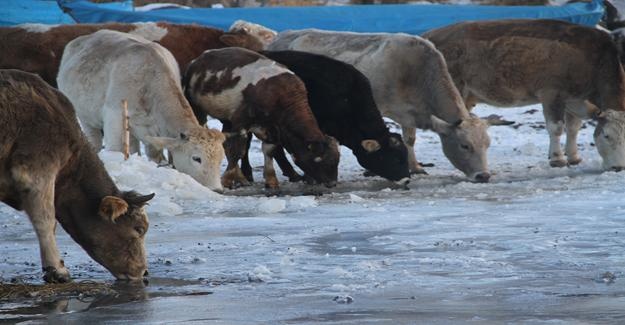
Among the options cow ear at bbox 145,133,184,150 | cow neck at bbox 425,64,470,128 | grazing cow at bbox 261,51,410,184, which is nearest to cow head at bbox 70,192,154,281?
cow ear at bbox 145,133,184,150

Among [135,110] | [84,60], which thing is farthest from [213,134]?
[84,60]

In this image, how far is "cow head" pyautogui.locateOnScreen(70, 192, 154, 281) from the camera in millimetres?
9305

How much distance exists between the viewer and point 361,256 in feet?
32.6

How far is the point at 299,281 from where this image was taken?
344 inches

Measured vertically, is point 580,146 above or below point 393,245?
below

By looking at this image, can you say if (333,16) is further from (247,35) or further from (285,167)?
(285,167)

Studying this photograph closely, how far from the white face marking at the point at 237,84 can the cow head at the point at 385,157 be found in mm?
1387

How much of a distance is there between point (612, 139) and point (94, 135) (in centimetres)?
668

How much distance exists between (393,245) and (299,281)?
1.86m

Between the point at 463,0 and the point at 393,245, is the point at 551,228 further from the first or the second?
the point at 463,0

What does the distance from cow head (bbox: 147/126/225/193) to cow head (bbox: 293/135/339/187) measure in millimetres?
1381

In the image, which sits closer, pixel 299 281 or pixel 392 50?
pixel 299 281

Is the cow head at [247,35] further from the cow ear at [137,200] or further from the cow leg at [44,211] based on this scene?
the cow leg at [44,211]

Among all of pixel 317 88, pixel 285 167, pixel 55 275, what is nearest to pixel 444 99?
pixel 317 88
